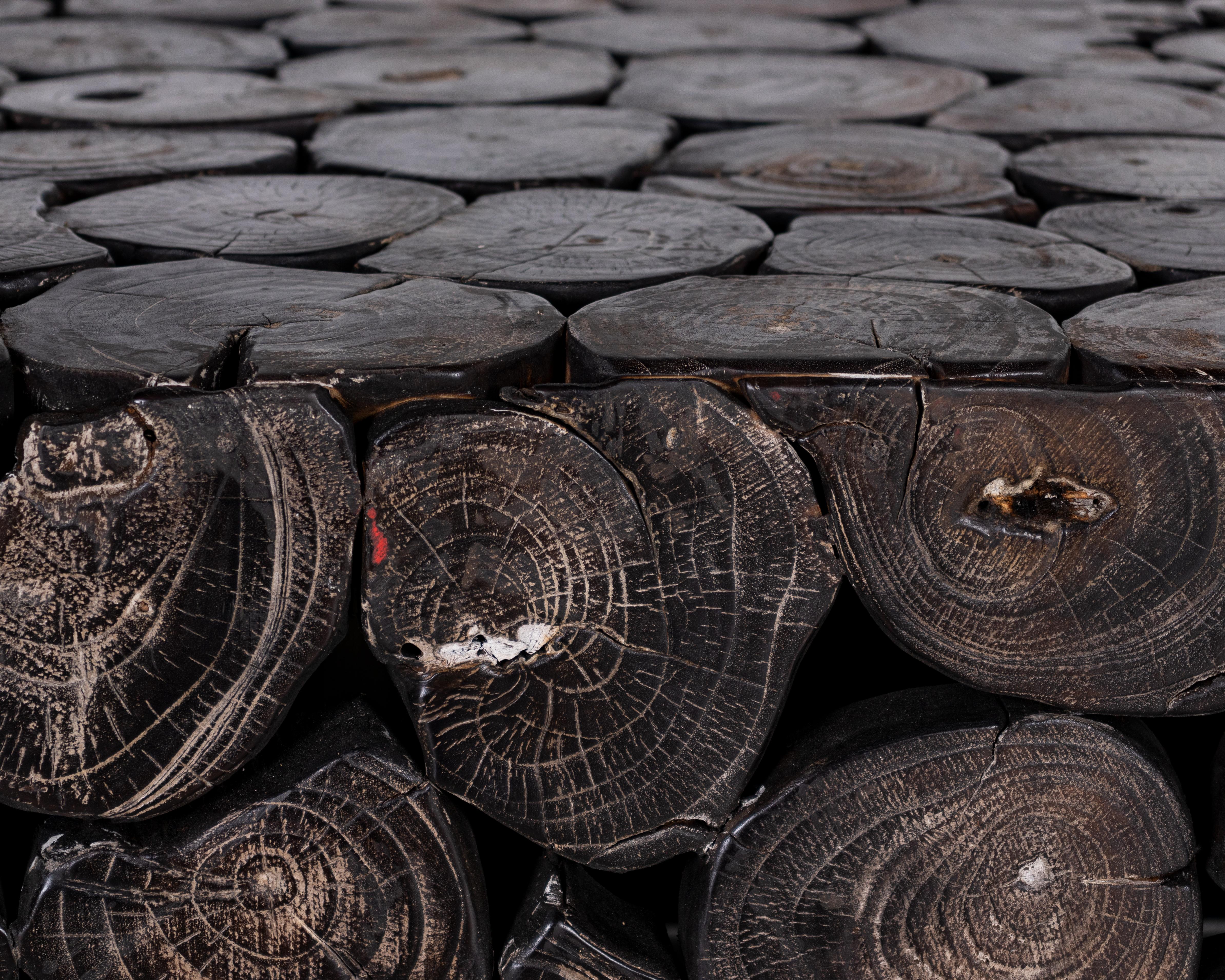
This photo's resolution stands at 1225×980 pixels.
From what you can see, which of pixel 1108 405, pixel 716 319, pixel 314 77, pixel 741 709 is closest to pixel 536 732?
pixel 741 709

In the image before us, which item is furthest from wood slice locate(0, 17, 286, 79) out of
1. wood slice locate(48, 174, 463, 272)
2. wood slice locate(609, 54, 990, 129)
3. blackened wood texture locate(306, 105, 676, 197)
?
wood slice locate(48, 174, 463, 272)

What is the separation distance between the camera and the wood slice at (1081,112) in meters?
2.30

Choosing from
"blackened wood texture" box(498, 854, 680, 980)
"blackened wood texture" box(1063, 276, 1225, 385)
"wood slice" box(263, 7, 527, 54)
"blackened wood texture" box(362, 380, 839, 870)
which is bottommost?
"blackened wood texture" box(498, 854, 680, 980)

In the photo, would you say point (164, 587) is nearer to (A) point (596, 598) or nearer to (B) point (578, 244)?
(A) point (596, 598)

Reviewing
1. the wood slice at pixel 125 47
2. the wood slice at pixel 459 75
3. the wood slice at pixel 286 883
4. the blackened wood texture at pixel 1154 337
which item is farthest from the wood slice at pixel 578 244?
the wood slice at pixel 125 47

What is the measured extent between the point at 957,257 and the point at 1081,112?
1209 mm

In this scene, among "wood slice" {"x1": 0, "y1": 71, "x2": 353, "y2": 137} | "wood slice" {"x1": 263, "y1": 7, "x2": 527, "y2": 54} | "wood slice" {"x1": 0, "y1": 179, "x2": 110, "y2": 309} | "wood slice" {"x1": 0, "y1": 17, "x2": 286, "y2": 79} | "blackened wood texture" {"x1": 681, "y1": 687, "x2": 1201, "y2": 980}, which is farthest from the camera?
"wood slice" {"x1": 263, "y1": 7, "x2": 527, "y2": 54}

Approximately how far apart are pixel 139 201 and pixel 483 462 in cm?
94

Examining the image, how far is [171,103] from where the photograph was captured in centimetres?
237

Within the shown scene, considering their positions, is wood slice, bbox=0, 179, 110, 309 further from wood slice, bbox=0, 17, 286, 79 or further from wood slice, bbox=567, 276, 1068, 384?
wood slice, bbox=0, 17, 286, 79

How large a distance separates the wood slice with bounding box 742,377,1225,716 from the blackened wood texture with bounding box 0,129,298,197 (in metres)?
1.26

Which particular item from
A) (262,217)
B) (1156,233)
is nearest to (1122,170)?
(1156,233)

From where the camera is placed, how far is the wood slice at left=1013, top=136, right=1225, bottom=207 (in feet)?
6.23

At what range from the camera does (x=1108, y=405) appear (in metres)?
1.11
